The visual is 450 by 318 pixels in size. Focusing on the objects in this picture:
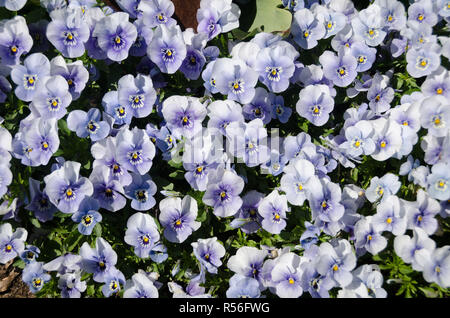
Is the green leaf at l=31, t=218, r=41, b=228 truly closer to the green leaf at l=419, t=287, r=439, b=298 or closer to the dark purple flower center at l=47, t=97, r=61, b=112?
the dark purple flower center at l=47, t=97, r=61, b=112

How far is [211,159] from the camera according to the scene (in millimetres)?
2729

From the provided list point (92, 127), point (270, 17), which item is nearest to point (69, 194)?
point (92, 127)

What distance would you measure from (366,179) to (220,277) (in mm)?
1096

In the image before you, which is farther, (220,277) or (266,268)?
(220,277)

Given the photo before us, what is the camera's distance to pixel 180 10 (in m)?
3.39

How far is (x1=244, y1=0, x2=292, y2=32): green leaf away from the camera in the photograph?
322 cm

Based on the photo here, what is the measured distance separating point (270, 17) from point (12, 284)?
2450 millimetres

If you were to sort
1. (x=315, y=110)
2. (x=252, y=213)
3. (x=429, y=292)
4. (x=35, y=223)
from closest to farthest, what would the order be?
(x=429, y=292) < (x=35, y=223) < (x=252, y=213) < (x=315, y=110)

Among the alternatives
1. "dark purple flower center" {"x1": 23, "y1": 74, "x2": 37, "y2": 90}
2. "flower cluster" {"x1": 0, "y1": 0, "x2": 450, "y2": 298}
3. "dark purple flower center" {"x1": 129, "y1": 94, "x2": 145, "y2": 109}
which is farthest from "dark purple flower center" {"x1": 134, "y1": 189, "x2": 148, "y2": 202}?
"dark purple flower center" {"x1": 23, "y1": 74, "x2": 37, "y2": 90}

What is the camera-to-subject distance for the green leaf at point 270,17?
3221 millimetres

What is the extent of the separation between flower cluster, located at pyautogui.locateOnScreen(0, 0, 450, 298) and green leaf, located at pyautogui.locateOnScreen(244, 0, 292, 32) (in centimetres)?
10

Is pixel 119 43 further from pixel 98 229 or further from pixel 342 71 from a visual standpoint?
pixel 342 71
